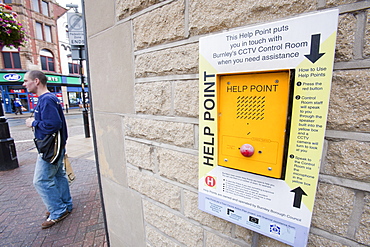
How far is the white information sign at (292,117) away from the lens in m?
0.69

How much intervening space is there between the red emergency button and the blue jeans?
2970 millimetres

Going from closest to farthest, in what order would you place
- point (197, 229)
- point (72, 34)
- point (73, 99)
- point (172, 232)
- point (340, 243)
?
point (340, 243), point (197, 229), point (172, 232), point (72, 34), point (73, 99)

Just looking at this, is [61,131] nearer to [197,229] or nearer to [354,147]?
[197,229]

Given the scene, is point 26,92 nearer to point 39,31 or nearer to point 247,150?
point 39,31

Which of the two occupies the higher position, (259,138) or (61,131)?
(259,138)

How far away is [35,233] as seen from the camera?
8.97 feet

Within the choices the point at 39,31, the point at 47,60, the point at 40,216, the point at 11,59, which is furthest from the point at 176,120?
the point at 39,31

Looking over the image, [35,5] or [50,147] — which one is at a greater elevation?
[35,5]

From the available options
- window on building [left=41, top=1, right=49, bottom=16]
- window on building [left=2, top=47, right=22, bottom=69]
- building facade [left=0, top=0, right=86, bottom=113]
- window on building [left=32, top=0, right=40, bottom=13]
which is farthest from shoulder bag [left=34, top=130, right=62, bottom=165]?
window on building [left=41, top=1, right=49, bottom=16]

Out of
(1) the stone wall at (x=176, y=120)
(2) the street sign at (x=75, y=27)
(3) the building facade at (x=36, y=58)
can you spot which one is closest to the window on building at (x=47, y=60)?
(3) the building facade at (x=36, y=58)

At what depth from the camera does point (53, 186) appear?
9.28ft

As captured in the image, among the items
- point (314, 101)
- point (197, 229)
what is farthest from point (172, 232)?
point (314, 101)

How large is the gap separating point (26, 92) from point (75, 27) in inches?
889

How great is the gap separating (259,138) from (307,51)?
1.23 feet
